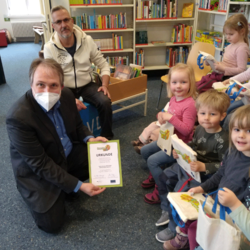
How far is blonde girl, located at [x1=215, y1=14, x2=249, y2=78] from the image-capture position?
244 centimetres

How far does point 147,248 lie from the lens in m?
1.53

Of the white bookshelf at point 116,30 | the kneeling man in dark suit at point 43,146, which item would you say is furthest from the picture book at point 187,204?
the white bookshelf at point 116,30

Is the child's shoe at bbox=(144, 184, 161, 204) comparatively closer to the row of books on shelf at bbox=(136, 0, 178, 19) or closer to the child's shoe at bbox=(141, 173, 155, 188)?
the child's shoe at bbox=(141, 173, 155, 188)

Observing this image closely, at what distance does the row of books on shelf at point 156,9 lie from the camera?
4.17 metres

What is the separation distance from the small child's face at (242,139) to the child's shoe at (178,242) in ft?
1.95

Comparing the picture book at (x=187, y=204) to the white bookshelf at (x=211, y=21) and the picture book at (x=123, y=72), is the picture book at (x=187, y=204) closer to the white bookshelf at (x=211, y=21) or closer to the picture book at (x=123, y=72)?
the picture book at (x=123, y=72)

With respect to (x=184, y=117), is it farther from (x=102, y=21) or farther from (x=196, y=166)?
(x=102, y=21)

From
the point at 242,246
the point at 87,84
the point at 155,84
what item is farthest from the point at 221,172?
the point at 155,84

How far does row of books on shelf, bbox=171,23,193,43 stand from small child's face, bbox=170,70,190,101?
3.07 m

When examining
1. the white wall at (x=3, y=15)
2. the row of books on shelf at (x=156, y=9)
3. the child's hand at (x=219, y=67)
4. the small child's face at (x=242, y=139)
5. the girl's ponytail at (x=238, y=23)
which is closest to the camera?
the small child's face at (x=242, y=139)

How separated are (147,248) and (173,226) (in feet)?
0.71

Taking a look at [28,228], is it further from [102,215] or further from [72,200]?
[102,215]

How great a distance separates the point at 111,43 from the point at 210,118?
332 cm

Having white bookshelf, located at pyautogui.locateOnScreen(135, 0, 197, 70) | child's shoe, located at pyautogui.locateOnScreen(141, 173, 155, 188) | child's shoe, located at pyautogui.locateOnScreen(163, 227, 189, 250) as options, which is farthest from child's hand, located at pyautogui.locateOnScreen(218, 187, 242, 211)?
white bookshelf, located at pyautogui.locateOnScreen(135, 0, 197, 70)
